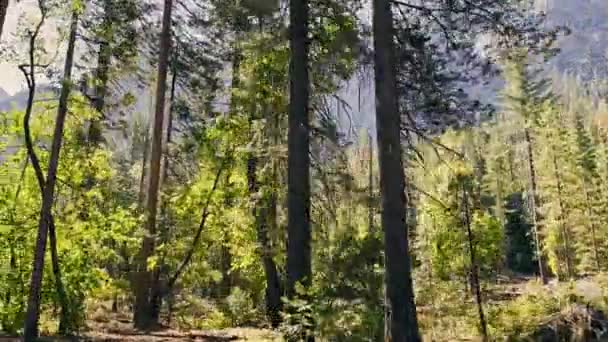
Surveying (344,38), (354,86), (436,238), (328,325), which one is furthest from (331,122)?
(436,238)

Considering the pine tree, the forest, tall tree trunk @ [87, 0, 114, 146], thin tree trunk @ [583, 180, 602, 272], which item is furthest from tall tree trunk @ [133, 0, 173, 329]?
thin tree trunk @ [583, 180, 602, 272]

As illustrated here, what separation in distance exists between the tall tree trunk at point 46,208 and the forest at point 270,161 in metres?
0.03

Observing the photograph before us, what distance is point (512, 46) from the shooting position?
313 inches

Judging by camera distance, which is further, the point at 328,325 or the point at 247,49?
the point at 247,49

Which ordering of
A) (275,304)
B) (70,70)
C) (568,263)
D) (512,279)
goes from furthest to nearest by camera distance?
(512,279) → (568,263) → (275,304) → (70,70)

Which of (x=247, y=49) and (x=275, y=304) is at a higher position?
(x=247, y=49)

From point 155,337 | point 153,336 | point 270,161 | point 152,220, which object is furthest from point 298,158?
point 152,220

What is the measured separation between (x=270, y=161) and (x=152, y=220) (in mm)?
4217

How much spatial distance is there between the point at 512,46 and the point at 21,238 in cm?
909

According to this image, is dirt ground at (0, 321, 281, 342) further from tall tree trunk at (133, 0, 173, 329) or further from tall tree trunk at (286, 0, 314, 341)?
tall tree trunk at (286, 0, 314, 341)

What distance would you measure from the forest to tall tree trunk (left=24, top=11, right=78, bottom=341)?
34 mm

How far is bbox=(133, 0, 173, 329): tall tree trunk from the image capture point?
1251cm

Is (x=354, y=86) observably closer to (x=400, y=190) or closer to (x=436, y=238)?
(x=400, y=190)

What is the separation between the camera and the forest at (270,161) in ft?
25.5
